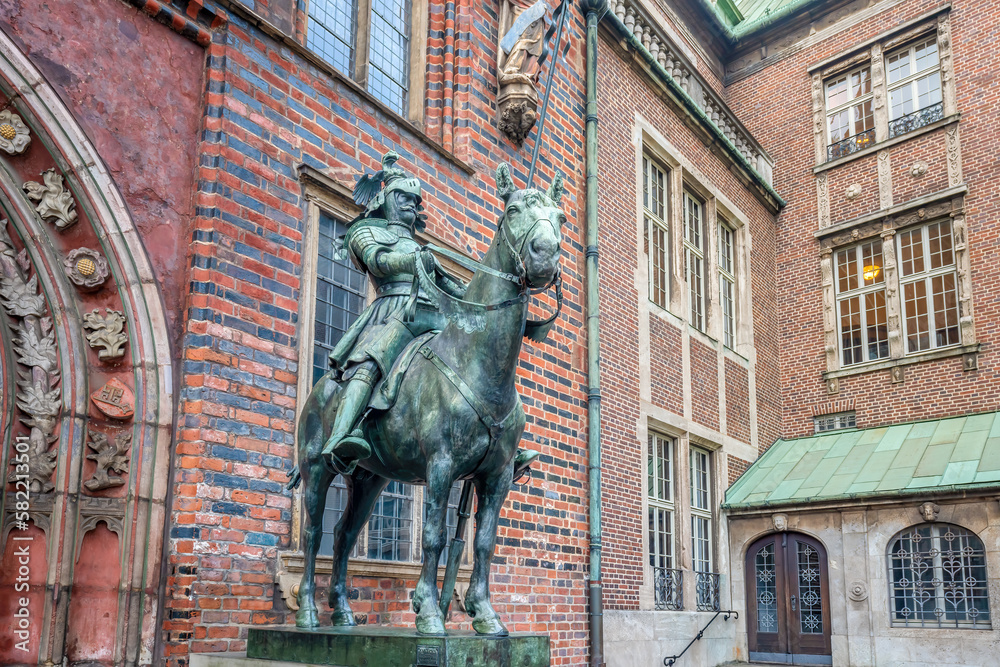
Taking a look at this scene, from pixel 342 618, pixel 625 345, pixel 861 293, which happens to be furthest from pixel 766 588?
pixel 342 618

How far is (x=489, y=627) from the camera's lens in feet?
14.0

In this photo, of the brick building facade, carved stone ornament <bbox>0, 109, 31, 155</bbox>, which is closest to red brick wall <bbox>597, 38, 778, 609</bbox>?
the brick building facade

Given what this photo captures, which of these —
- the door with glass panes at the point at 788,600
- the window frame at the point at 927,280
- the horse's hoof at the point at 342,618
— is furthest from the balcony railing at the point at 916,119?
the horse's hoof at the point at 342,618

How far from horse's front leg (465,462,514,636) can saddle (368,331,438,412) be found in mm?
589

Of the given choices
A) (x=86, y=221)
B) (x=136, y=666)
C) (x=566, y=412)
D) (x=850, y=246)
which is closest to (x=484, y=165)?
(x=566, y=412)

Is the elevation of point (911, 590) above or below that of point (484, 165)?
below

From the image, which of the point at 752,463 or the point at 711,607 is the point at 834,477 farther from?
the point at 711,607

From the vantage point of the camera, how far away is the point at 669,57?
14688 mm

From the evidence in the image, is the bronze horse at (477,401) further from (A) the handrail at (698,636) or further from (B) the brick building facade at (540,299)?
(A) the handrail at (698,636)

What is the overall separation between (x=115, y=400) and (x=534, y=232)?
3122 millimetres

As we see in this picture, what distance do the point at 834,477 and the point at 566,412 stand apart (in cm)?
583

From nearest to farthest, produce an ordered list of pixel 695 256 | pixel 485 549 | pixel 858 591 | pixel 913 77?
1. pixel 485 549
2. pixel 858 591
3. pixel 695 256
4. pixel 913 77

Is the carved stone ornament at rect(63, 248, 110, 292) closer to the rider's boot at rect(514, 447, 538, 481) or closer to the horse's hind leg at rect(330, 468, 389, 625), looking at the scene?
the horse's hind leg at rect(330, 468, 389, 625)

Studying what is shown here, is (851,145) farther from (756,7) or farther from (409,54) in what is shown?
(409,54)
